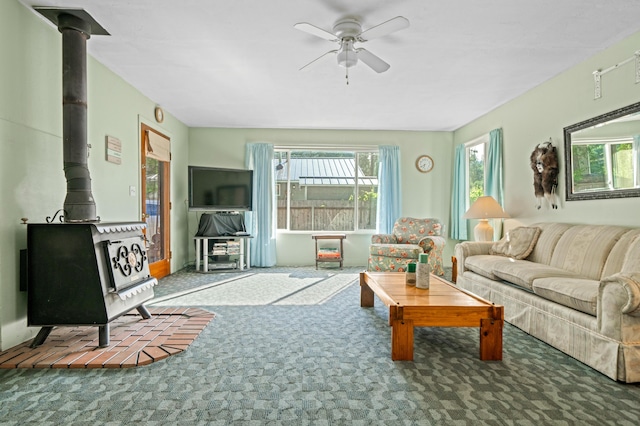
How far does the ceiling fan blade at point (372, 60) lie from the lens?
9.91ft

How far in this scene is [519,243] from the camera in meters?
3.84

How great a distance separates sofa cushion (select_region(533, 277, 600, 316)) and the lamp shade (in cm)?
180

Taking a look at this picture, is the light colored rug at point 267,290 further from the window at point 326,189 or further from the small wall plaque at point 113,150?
the small wall plaque at point 113,150

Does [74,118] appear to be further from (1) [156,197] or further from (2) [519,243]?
(2) [519,243]

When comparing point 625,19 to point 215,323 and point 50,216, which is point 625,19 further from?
point 50,216

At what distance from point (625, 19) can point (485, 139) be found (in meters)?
2.75

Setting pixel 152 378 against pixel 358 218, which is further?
pixel 358 218

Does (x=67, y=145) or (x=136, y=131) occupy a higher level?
(x=136, y=131)

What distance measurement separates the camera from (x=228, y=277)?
17.2 feet

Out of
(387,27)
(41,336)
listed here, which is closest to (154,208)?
(41,336)

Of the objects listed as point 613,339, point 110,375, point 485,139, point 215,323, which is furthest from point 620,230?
point 110,375

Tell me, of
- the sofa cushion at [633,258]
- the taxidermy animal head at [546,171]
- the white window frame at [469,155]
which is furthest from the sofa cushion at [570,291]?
the white window frame at [469,155]

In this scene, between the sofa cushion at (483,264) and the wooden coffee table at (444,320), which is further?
the sofa cushion at (483,264)

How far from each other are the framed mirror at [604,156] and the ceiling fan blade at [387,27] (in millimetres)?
1994
